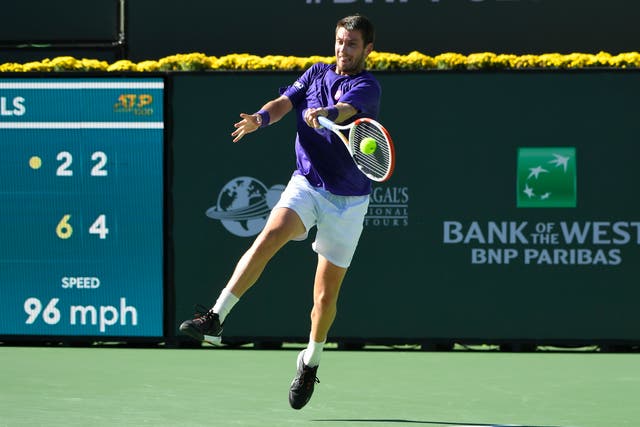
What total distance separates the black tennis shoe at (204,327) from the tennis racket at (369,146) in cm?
102

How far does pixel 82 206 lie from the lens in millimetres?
9344

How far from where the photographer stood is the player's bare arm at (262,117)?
5824 mm

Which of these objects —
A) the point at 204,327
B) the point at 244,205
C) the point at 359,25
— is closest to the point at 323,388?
the point at 204,327

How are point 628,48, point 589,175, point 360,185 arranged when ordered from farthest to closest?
point 628,48 → point 589,175 → point 360,185

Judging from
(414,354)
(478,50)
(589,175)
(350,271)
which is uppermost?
(478,50)

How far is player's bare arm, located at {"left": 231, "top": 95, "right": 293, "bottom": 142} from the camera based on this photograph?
19.1ft

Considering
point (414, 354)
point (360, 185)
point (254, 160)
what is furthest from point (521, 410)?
point (254, 160)

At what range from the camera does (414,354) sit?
359 inches

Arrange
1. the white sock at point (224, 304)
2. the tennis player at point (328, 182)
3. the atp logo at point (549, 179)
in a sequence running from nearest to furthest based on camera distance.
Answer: the white sock at point (224, 304), the tennis player at point (328, 182), the atp logo at point (549, 179)

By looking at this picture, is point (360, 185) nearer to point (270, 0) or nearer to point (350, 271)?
point (350, 271)

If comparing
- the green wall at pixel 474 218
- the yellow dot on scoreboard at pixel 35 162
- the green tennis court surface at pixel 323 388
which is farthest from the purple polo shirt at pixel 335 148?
the yellow dot on scoreboard at pixel 35 162

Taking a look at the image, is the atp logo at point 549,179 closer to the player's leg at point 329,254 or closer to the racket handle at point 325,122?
the player's leg at point 329,254

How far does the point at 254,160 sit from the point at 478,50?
8.09 feet

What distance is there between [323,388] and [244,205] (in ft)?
8.07
